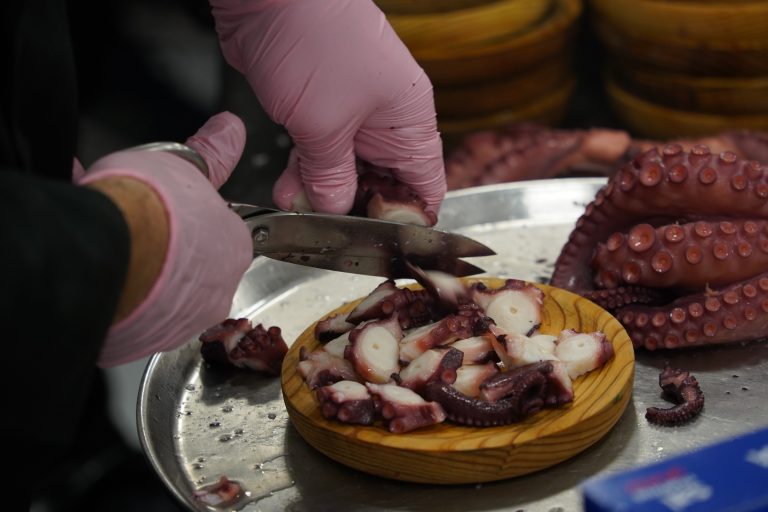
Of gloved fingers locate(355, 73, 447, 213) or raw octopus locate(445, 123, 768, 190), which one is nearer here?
gloved fingers locate(355, 73, 447, 213)

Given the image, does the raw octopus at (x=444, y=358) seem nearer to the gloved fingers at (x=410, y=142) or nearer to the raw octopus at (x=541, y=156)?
the gloved fingers at (x=410, y=142)

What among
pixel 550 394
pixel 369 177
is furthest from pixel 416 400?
pixel 369 177

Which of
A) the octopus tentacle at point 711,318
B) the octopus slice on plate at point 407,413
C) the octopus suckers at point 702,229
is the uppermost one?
the octopus suckers at point 702,229

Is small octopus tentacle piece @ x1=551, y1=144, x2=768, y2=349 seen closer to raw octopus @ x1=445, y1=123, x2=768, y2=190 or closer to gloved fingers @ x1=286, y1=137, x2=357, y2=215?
gloved fingers @ x1=286, y1=137, x2=357, y2=215

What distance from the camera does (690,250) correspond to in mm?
1692

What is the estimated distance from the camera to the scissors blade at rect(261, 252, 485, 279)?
66.2 inches

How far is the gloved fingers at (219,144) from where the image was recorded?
5.41 feet

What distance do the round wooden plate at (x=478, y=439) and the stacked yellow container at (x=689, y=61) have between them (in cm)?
126

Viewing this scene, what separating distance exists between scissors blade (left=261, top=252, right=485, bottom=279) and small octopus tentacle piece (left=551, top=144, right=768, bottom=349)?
0.96 feet

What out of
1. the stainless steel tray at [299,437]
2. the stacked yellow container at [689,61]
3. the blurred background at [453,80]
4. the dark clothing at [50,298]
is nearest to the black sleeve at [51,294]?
the dark clothing at [50,298]

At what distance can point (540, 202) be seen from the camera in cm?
239

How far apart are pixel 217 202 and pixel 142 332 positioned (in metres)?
0.23

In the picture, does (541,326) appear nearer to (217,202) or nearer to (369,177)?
(369,177)

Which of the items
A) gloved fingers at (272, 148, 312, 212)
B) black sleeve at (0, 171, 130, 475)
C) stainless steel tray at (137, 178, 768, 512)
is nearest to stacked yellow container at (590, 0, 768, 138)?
stainless steel tray at (137, 178, 768, 512)
